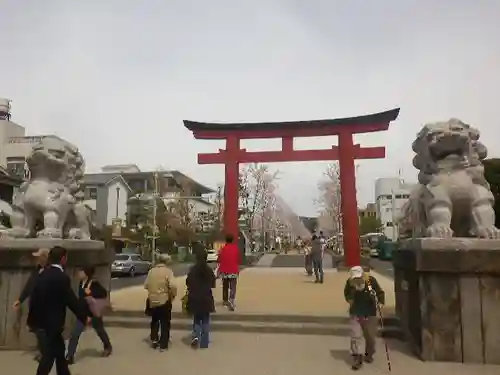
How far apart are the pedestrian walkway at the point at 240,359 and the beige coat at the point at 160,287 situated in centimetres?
69

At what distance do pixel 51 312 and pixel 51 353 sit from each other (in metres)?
0.38

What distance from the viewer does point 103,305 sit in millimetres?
5812

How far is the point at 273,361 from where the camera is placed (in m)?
5.62

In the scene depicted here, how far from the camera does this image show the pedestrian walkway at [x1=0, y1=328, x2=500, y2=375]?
5223 mm

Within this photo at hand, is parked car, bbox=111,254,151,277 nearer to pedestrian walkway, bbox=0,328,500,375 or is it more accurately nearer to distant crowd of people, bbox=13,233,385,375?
pedestrian walkway, bbox=0,328,500,375

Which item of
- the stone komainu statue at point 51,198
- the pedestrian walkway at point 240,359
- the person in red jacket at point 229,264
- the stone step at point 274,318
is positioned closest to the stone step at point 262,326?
the stone step at point 274,318

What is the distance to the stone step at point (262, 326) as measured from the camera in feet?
22.9

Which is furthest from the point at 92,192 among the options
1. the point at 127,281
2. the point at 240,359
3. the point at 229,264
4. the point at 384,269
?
the point at 240,359

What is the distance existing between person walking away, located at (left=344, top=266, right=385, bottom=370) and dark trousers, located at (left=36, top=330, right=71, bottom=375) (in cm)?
318

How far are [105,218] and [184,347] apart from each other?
40.9m

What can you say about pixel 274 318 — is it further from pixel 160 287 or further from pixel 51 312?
pixel 51 312

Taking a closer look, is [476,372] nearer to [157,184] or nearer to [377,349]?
[377,349]

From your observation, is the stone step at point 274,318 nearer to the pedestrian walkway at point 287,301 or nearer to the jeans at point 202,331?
the pedestrian walkway at point 287,301

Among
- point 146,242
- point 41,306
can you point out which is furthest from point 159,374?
point 146,242
